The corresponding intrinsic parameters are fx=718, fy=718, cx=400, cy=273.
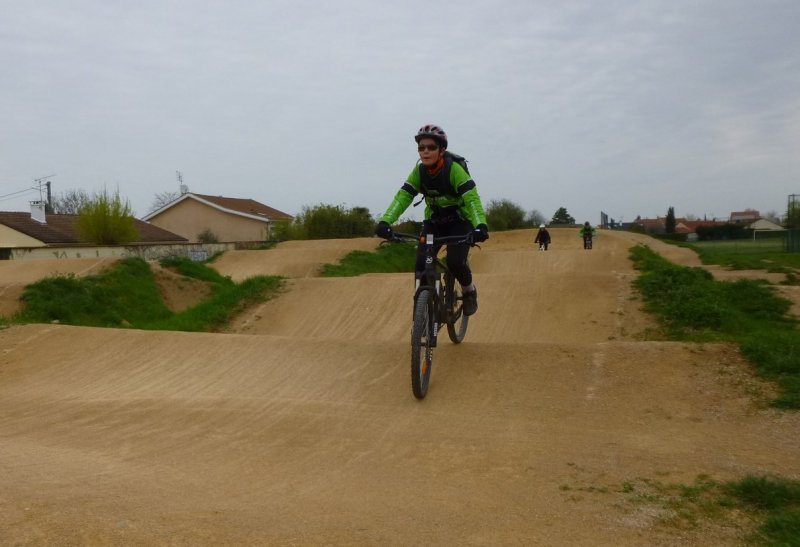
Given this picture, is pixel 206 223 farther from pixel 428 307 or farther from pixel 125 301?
pixel 428 307

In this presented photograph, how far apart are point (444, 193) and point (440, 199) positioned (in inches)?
3.0

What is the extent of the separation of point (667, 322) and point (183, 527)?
788 centimetres

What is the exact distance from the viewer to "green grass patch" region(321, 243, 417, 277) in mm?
24802

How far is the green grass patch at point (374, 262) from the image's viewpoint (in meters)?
24.8

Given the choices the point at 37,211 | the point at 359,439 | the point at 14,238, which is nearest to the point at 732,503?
the point at 359,439

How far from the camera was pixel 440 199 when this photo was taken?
655cm

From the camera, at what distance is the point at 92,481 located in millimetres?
4109

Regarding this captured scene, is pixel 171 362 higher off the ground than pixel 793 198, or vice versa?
pixel 793 198

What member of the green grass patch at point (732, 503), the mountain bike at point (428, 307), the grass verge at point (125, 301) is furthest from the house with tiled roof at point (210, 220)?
the green grass patch at point (732, 503)

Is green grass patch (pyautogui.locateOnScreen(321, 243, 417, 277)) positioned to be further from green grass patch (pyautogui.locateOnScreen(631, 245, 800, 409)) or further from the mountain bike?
the mountain bike

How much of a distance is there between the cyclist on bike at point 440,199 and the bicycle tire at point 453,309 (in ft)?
0.88

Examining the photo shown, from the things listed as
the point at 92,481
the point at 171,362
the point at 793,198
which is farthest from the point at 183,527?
the point at 793,198

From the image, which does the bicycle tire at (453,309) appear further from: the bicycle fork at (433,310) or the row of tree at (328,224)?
the row of tree at (328,224)

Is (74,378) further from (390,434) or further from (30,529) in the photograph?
(30,529)
